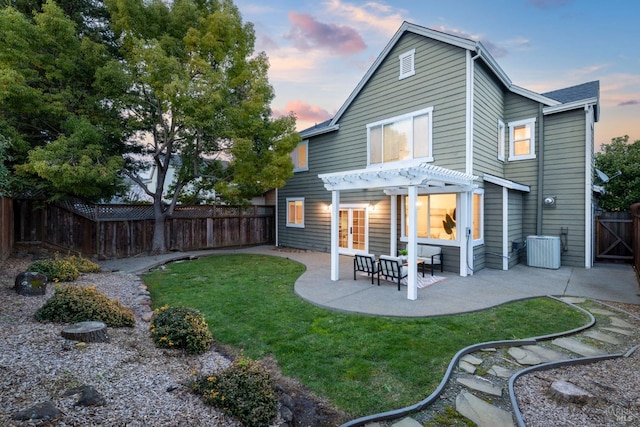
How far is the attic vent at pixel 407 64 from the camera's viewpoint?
382 inches

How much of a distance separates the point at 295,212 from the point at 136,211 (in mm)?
6522

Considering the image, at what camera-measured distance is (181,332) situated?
397cm

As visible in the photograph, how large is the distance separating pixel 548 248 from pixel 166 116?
13.3 metres

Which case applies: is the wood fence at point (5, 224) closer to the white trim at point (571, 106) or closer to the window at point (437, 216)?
the window at point (437, 216)

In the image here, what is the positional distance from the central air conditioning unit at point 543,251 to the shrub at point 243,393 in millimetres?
9701

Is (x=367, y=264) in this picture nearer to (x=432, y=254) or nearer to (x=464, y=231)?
(x=432, y=254)

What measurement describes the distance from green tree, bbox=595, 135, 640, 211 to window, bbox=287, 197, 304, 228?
13.3 meters

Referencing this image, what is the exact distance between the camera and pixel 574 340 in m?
4.41

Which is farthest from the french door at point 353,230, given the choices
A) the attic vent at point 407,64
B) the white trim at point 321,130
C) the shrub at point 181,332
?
the shrub at point 181,332

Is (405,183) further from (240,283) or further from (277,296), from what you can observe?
(240,283)

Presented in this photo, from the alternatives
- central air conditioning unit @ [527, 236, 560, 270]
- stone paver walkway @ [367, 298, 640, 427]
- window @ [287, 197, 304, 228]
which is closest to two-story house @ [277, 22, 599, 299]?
central air conditioning unit @ [527, 236, 560, 270]

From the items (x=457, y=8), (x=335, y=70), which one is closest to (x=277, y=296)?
(x=335, y=70)

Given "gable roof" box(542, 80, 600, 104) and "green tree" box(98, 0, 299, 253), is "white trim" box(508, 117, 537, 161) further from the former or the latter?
"green tree" box(98, 0, 299, 253)

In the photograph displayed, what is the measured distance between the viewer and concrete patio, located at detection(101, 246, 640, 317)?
227 inches
